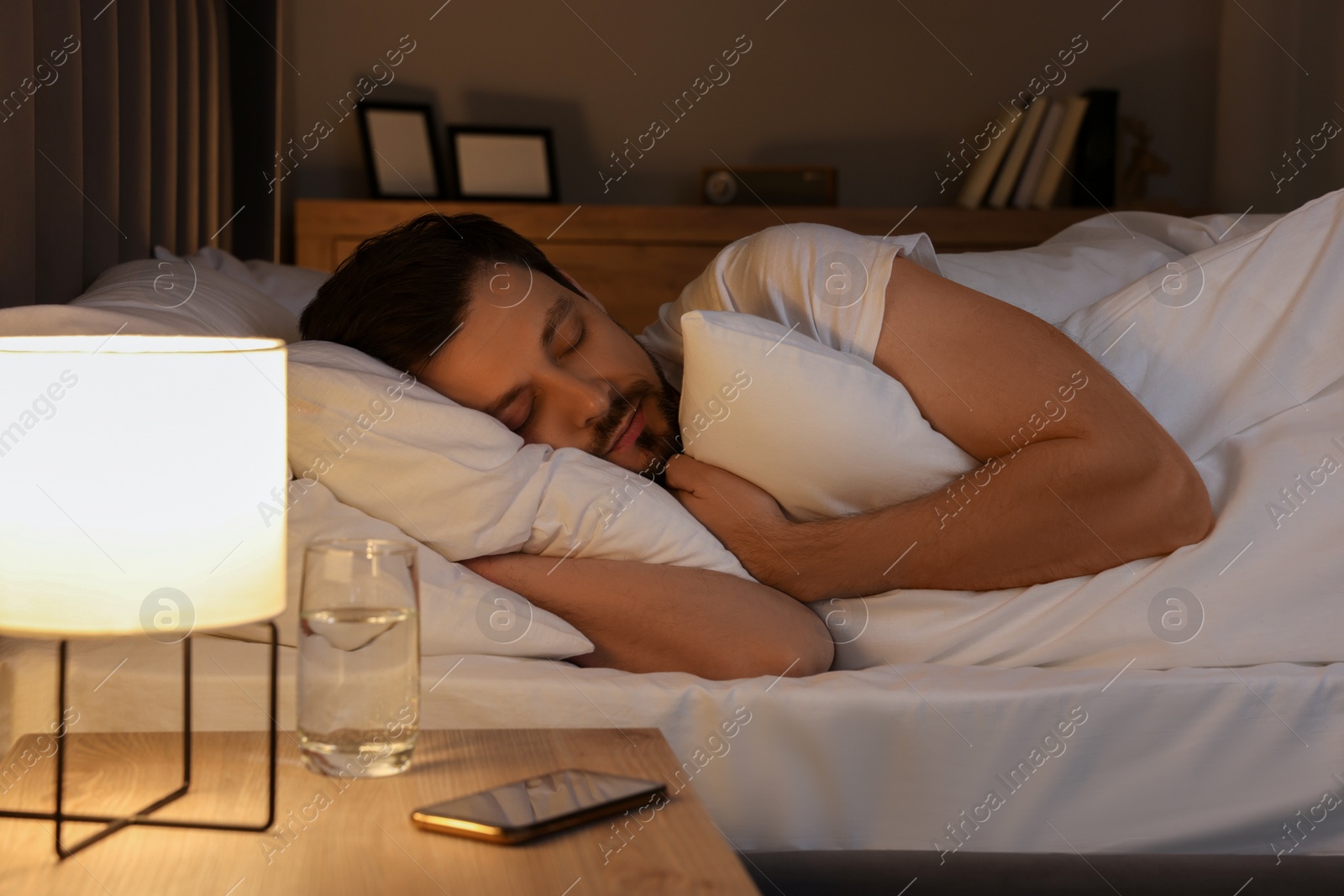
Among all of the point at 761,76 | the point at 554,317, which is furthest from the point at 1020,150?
the point at 554,317

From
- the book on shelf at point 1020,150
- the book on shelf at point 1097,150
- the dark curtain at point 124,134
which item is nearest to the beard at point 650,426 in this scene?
the dark curtain at point 124,134

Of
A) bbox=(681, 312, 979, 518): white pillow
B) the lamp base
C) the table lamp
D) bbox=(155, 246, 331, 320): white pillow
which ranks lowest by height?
bbox=(155, 246, 331, 320): white pillow

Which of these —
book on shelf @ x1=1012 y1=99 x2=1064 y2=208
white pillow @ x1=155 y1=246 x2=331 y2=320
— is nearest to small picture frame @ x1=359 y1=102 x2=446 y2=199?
white pillow @ x1=155 y1=246 x2=331 y2=320

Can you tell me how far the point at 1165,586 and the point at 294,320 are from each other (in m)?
1.20

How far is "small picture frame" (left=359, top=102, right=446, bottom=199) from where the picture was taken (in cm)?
331

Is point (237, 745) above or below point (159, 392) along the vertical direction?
below

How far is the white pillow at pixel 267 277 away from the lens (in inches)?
73.0

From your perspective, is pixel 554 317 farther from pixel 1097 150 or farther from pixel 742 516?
pixel 1097 150

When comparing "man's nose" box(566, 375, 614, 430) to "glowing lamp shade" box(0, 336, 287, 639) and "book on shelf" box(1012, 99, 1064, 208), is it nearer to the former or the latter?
"glowing lamp shade" box(0, 336, 287, 639)

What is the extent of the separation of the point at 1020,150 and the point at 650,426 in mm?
2199

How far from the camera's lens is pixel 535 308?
4.59 ft

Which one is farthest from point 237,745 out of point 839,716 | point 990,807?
point 990,807

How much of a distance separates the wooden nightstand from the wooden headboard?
243 cm

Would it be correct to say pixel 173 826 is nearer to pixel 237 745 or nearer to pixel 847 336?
pixel 237 745
